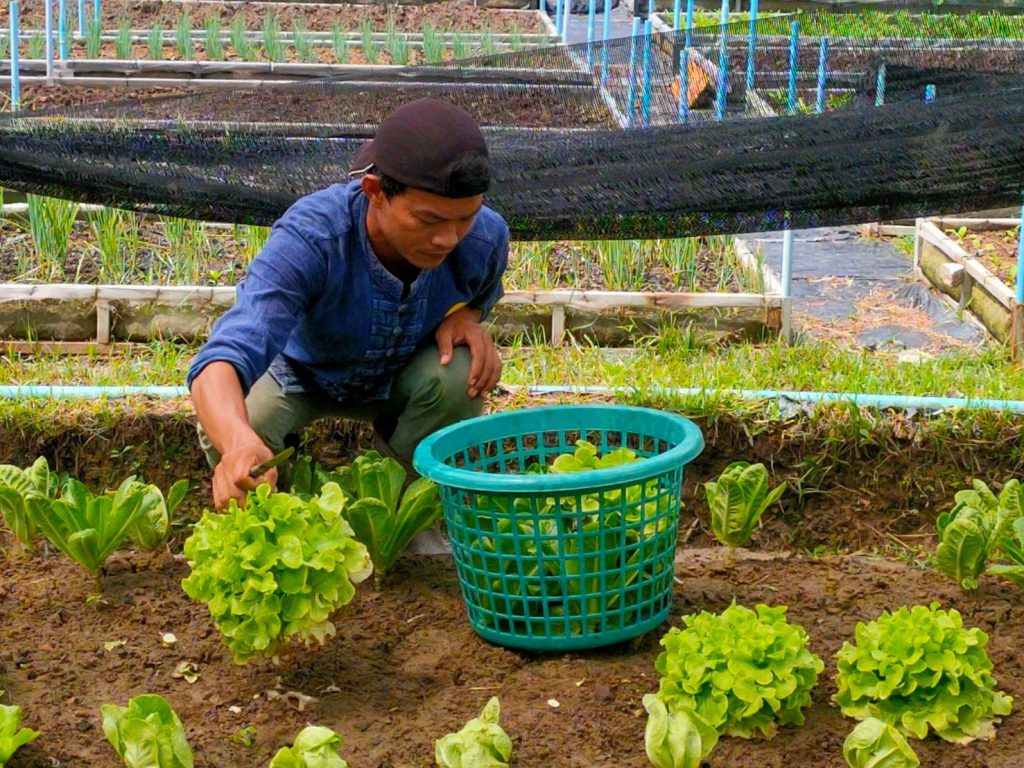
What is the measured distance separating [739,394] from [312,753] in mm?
1808

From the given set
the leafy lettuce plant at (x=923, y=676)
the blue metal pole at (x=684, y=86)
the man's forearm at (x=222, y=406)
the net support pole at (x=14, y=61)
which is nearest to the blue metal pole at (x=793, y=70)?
the blue metal pole at (x=684, y=86)

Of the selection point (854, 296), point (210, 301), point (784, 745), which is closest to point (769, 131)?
point (784, 745)

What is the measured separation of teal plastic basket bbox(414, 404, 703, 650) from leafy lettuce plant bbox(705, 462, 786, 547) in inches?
12.0

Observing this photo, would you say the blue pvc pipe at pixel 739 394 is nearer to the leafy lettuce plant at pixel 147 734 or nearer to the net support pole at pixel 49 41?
the leafy lettuce plant at pixel 147 734

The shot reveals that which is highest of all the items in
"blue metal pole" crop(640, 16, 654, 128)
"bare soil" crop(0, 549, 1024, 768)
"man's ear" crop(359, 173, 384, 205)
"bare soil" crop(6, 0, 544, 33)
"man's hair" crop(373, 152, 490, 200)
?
"bare soil" crop(6, 0, 544, 33)

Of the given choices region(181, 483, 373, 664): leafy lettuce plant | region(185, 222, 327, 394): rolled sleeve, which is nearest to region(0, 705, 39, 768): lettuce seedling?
region(181, 483, 373, 664): leafy lettuce plant

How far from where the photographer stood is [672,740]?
2199 millimetres

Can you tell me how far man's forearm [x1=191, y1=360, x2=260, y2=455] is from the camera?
2.38 meters

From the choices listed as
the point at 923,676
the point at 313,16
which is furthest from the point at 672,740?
the point at 313,16

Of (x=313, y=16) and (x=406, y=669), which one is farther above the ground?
(x=313, y=16)

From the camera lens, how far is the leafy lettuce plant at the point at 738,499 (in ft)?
9.87

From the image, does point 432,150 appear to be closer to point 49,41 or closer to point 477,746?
point 477,746

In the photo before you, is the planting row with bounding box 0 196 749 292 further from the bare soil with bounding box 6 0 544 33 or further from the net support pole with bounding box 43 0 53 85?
the bare soil with bounding box 6 0 544 33

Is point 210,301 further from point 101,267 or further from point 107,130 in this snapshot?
point 107,130
